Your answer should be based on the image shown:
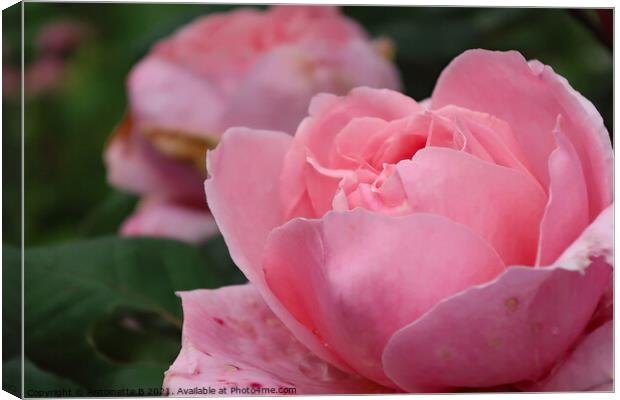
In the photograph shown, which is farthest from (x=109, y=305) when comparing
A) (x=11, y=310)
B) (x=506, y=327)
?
(x=506, y=327)

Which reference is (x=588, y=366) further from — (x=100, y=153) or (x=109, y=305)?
(x=100, y=153)

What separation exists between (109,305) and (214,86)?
0.62ft

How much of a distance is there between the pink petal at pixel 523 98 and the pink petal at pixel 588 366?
5 centimetres

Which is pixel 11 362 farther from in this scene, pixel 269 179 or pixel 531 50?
pixel 531 50

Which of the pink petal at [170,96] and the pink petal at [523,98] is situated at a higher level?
the pink petal at [523,98]

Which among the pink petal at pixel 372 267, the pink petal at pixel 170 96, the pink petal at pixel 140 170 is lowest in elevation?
the pink petal at pixel 140 170

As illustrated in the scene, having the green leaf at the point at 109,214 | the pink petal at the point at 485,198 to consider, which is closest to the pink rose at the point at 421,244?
A: the pink petal at the point at 485,198

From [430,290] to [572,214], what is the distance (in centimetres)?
7

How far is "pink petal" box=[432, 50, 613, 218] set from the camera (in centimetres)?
45

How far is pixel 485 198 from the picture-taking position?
0.43 m

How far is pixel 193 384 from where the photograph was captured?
1.49ft

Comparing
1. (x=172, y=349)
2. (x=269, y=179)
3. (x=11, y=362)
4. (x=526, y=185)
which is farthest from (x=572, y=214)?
(x=11, y=362)

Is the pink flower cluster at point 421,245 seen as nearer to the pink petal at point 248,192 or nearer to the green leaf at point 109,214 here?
the pink petal at point 248,192

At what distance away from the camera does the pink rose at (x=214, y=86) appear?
2.30ft
